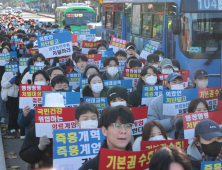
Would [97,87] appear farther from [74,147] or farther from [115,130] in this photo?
[115,130]

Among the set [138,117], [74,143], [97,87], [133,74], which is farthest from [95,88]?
[74,143]

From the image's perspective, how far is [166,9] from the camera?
1178 centimetres

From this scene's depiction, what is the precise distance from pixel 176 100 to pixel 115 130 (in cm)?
253

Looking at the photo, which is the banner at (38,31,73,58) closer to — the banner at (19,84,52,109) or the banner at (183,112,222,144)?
the banner at (19,84,52,109)

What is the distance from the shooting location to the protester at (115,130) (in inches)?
125

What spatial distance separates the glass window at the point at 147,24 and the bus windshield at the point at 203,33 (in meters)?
3.53

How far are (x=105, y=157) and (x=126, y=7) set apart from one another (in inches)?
559

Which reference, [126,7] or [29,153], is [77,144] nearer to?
[29,153]

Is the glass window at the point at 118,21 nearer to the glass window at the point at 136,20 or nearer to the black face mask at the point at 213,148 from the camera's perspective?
the glass window at the point at 136,20

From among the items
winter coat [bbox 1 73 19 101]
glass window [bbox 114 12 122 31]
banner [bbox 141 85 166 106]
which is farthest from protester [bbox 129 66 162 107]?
glass window [bbox 114 12 122 31]

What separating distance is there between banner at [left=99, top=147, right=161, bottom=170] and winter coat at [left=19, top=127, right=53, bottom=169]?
1492 mm

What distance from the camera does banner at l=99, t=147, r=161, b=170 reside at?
2.96 m

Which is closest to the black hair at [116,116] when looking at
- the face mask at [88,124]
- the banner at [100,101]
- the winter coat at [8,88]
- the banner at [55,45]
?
the face mask at [88,124]

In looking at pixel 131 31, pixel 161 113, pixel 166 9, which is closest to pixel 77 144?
pixel 161 113
